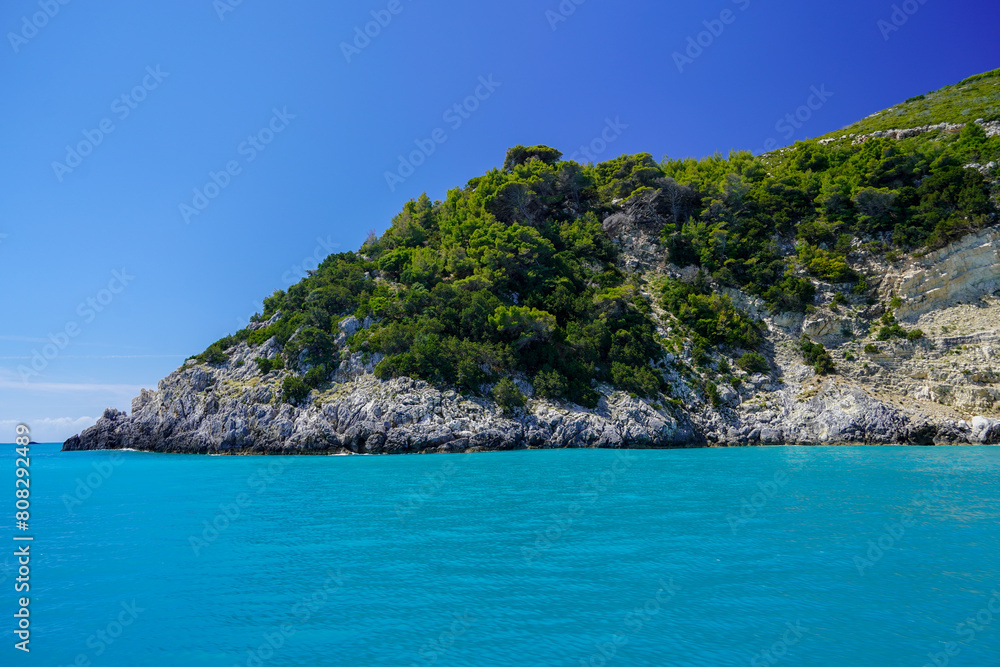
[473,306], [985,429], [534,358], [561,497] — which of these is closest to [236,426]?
[473,306]

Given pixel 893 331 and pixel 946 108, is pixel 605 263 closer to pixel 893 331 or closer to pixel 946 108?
pixel 893 331

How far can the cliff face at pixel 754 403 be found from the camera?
35781 mm

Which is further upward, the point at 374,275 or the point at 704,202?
the point at 704,202

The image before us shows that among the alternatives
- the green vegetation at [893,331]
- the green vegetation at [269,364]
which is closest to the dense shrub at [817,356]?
the green vegetation at [893,331]

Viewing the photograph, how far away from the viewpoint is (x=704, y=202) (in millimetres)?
55062

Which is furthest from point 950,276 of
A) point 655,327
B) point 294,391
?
point 294,391

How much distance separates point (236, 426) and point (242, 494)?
24855 mm

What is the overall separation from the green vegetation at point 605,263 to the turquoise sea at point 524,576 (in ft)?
Answer: 81.1

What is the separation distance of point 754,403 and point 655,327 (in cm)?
1059

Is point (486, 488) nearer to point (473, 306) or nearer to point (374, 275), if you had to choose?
point (473, 306)

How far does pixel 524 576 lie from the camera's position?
8.41 metres
